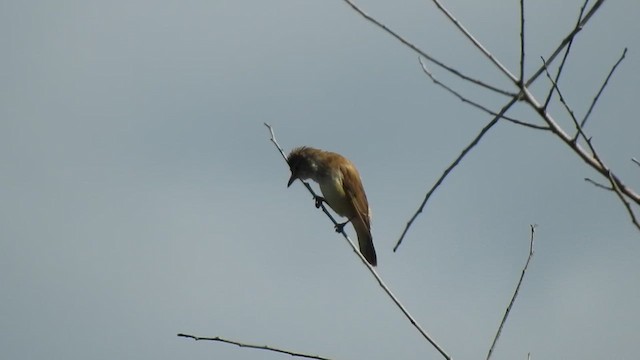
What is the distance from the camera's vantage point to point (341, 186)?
11.1 meters

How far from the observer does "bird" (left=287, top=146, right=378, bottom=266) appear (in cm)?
1095

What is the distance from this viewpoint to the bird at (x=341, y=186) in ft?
35.9

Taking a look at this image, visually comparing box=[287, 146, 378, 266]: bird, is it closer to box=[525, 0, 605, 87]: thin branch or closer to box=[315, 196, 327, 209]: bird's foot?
box=[315, 196, 327, 209]: bird's foot

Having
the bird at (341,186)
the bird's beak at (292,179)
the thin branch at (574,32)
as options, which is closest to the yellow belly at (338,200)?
the bird at (341,186)

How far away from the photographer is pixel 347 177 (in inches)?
440

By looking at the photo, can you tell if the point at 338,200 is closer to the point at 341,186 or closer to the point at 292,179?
the point at 341,186

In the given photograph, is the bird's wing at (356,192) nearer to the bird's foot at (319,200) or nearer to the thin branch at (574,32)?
the bird's foot at (319,200)

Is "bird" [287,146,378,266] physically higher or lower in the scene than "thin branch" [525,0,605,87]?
higher

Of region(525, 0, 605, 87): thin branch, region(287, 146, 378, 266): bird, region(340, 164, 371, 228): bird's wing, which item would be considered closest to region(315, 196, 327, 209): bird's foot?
region(287, 146, 378, 266): bird

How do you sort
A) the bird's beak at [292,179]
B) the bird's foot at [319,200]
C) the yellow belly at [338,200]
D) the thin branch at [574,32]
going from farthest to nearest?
the bird's beak at [292,179] → the yellow belly at [338,200] → the bird's foot at [319,200] → the thin branch at [574,32]

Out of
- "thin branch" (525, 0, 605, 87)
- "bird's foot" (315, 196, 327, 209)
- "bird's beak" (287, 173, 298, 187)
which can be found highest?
"bird's beak" (287, 173, 298, 187)

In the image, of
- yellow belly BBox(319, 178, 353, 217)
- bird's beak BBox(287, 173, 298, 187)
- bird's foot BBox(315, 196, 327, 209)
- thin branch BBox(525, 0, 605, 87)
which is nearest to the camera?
thin branch BBox(525, 0, 605, 87)

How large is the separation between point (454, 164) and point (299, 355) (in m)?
1.03

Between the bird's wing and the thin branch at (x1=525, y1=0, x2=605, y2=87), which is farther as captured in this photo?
the bird's wing
